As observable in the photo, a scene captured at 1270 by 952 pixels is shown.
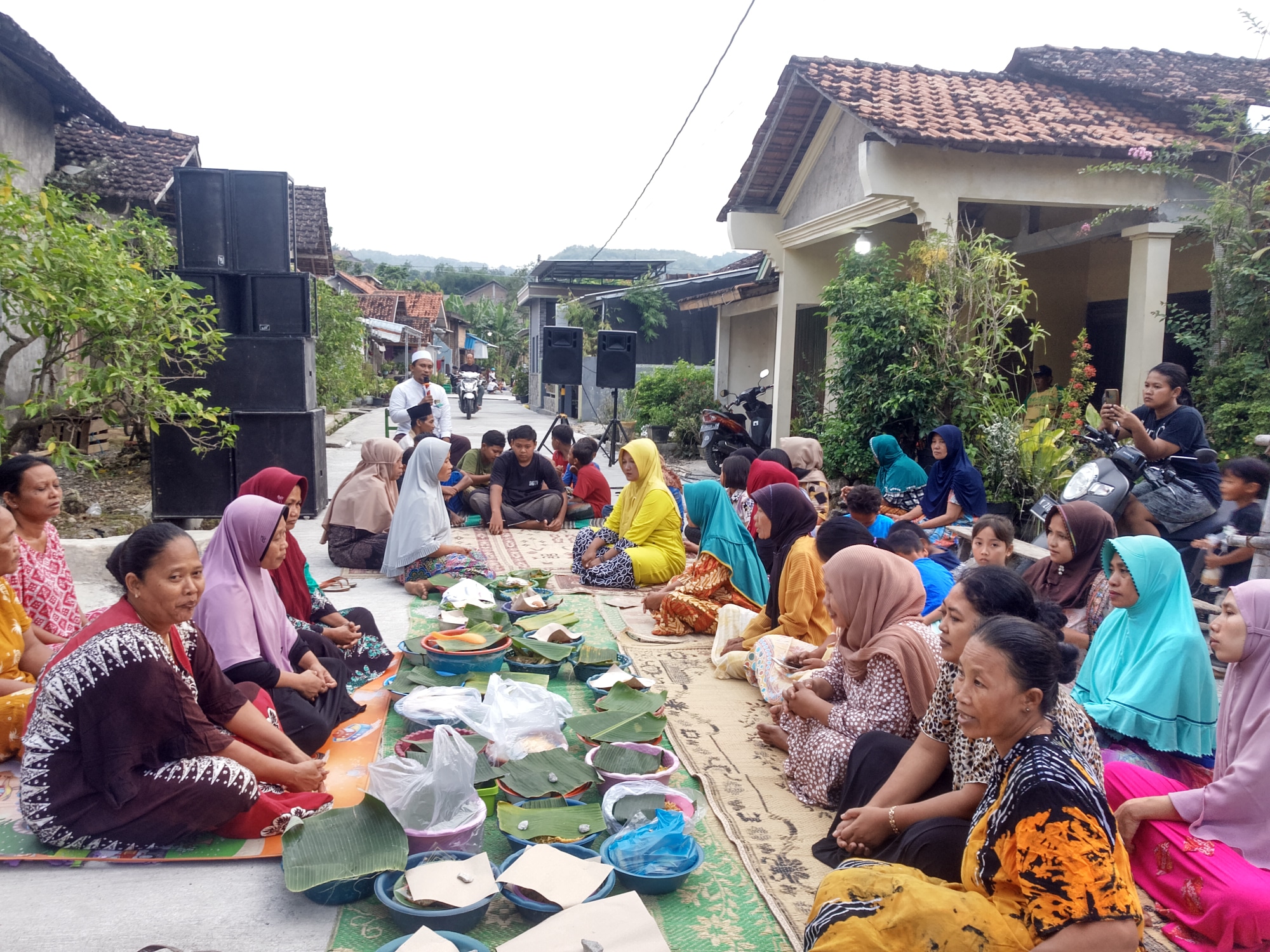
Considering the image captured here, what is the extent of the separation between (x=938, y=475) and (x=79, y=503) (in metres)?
6.52

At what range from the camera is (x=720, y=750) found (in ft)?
11.5

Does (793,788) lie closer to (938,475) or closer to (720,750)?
(720,750)


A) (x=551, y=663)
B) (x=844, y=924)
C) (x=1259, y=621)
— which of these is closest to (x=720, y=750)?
(x=551, y=663)

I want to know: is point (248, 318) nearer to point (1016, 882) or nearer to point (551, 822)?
point (551, 822)

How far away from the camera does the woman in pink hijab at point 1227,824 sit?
224 cm

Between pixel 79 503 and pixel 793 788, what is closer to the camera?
pixel 793 788

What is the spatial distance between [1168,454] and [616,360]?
27.3 feet

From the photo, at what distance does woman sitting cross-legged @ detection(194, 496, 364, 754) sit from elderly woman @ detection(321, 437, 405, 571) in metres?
2.85

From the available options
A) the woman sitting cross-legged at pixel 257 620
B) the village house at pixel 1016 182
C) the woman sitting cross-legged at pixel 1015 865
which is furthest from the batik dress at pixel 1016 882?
the village house at pixel 1016 182

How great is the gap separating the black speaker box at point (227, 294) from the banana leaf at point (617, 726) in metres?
5.37

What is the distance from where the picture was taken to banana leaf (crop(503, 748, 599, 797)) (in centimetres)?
289

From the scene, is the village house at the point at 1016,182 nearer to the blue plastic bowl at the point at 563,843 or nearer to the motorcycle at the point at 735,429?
the motorcycle at the point at 735,429

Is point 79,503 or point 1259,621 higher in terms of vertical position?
point 1259,621

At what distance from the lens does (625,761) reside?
3.10m
